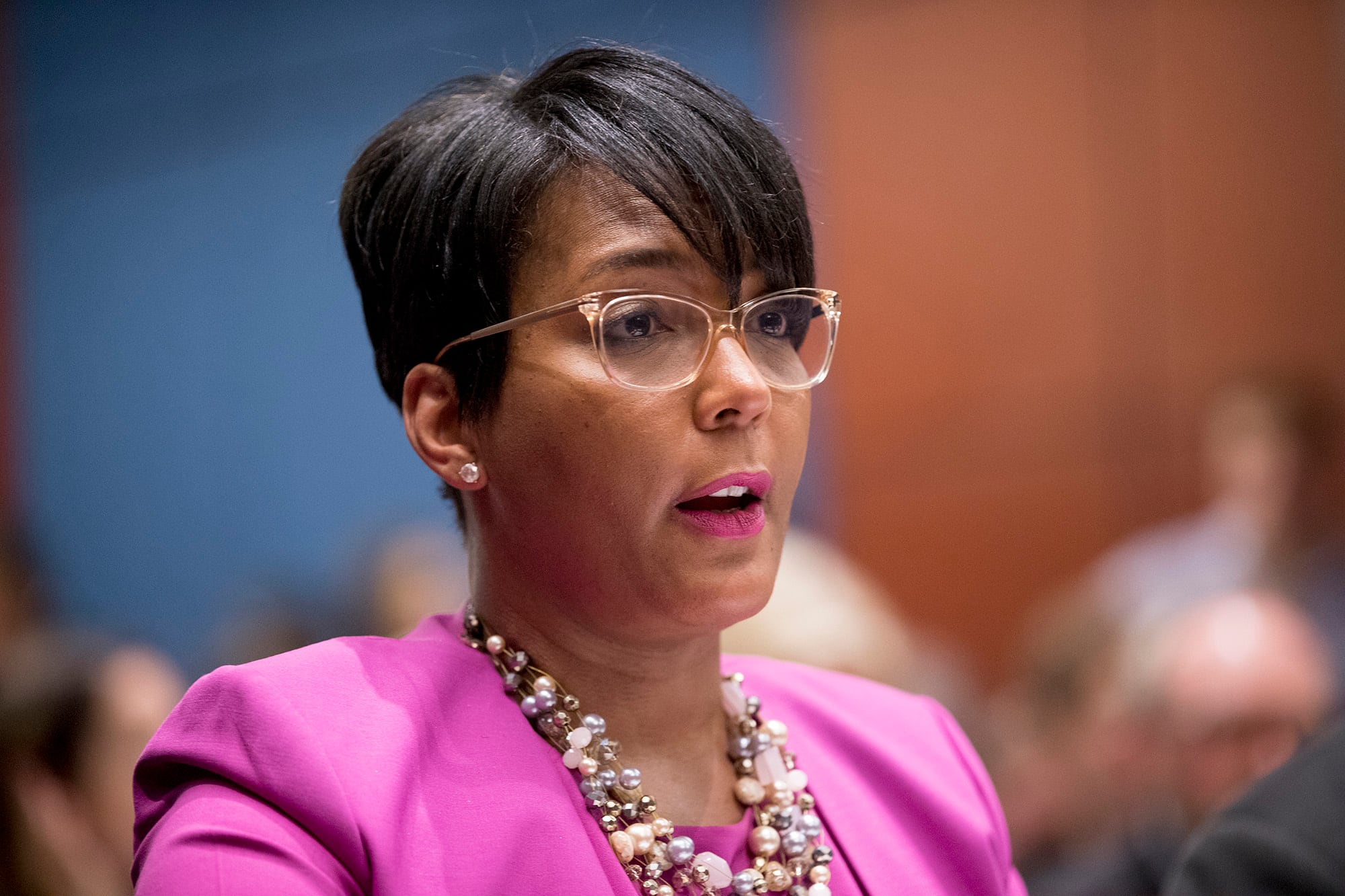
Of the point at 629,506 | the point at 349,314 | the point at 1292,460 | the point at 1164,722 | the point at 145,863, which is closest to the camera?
the point at 145,863

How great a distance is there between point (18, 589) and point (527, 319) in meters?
3.75

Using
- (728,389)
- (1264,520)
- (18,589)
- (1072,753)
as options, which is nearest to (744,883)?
(728,389)

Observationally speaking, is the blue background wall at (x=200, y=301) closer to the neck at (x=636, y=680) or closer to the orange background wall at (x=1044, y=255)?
the orange background wall at (x=1044, y=255)

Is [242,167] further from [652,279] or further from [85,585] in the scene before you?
[652,279]

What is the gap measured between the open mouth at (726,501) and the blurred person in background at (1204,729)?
143cm

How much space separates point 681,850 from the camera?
115 cm

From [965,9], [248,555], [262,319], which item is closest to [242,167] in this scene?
[262,319]

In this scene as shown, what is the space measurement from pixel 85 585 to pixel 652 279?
5252mm

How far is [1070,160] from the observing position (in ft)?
14.0

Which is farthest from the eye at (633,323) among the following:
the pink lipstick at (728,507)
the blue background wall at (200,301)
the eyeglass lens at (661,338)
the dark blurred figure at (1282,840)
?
the blue background wall at (200,301)

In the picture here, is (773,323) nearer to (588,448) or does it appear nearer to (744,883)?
(588,448)

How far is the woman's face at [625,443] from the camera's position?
1.13 m

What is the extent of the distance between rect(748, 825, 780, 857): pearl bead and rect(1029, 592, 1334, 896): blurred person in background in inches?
50.2

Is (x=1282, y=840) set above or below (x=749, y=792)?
below
